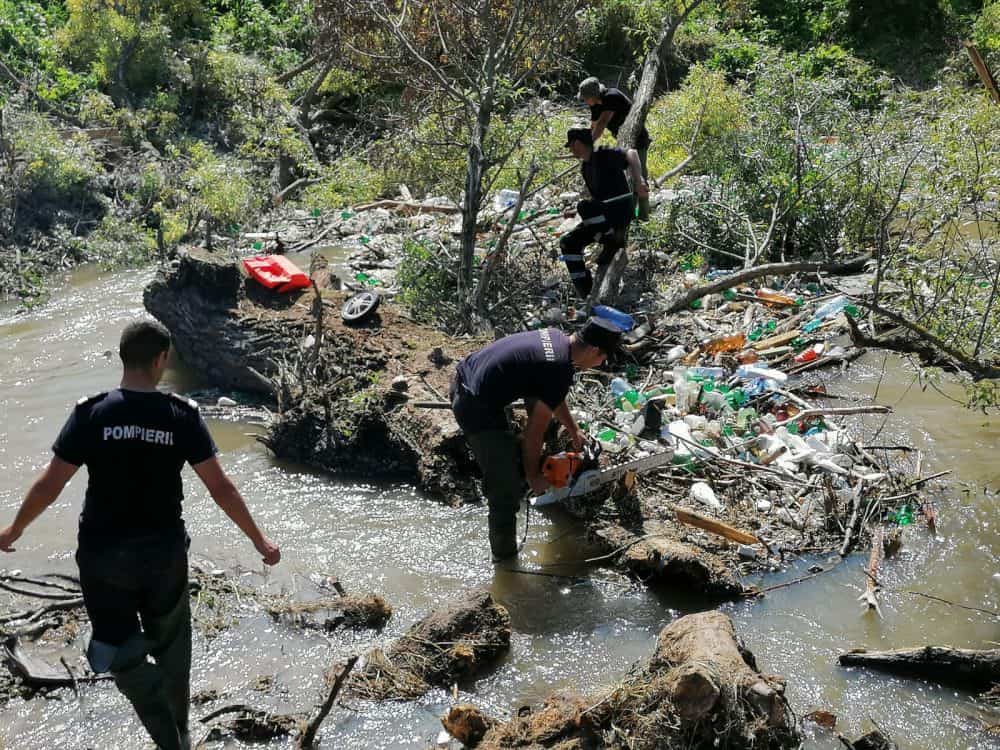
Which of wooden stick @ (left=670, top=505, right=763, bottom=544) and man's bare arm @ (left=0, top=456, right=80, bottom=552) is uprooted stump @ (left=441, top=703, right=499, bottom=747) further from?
wooden stick @ (left=670, top=505, right=763, bottom=544)

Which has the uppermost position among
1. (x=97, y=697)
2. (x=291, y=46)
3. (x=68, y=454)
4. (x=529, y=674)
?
(x=291, y=46)

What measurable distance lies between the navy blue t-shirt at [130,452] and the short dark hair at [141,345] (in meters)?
0.11

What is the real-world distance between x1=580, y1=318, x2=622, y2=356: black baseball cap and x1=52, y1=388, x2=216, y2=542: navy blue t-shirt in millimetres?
2147

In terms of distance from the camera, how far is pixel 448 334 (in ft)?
27.8

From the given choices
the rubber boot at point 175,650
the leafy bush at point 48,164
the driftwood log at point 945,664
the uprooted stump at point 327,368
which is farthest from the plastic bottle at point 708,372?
the leafy bush at point 48,164

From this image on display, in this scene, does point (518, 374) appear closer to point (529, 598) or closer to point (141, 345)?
point (529, 598)

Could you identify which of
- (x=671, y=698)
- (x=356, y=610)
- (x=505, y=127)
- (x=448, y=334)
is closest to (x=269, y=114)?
(x=505, y=127)

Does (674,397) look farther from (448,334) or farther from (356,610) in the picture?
(356,610)

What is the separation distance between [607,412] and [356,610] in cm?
264

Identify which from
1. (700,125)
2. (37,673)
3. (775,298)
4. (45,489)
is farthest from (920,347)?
(700,125)

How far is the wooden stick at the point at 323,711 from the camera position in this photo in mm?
4020

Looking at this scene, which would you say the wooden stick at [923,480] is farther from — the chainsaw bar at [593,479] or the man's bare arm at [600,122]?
the man's bare arm at [600,122]

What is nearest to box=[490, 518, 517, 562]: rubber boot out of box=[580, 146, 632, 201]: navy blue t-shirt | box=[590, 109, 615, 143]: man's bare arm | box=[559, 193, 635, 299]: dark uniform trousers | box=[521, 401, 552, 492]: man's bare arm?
box=[521, 401, 552, 492]: man's bare arm

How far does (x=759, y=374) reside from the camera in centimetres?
778
